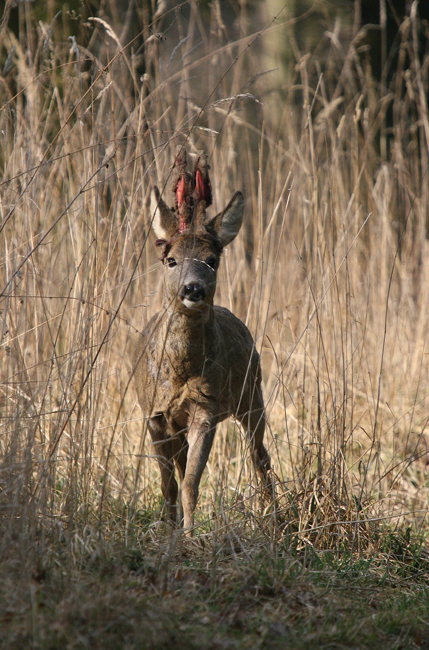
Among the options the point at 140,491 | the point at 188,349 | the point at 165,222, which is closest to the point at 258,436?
the point at 188,349

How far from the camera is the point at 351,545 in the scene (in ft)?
13.4

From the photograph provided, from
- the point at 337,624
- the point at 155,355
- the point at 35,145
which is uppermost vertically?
the point at 35,145

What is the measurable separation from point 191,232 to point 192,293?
587 mm

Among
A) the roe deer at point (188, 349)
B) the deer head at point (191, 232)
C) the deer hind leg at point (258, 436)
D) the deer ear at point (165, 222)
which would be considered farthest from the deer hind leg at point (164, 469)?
the deer ear at point (165, 222)

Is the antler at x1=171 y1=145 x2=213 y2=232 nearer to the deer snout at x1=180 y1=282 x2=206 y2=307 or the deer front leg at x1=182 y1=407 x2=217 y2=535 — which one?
the deer snout at x1=180 y1=282 x2=206 y2=307

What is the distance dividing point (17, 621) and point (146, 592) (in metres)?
0.59

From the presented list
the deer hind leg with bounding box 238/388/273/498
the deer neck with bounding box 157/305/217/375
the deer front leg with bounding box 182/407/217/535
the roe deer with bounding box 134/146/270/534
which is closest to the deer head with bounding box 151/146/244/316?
the roe deer with bounding box 134/146/270/534

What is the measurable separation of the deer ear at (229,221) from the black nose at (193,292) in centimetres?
65

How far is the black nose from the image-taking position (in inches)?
152

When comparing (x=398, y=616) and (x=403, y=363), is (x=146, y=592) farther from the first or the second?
(x=403, y=363)

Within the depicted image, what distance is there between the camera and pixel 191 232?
14.1 ft

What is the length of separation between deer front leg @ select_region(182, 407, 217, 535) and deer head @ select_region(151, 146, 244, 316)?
25.5 inches

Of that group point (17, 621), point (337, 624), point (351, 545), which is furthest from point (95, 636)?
point (351, 545)

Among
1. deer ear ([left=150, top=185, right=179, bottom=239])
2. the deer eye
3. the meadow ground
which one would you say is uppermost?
deer ear ([left=150, top=185, right=179, bottom=239])
